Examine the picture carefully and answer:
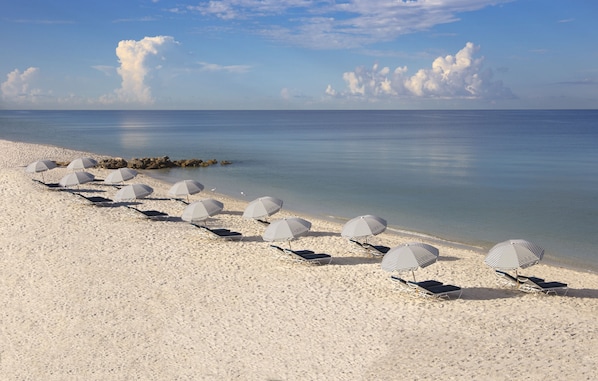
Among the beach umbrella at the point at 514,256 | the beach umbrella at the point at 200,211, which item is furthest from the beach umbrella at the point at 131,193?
the beach umbrella at the point at 514,256

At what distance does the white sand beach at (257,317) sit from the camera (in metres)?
11.8

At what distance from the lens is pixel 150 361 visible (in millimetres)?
12148

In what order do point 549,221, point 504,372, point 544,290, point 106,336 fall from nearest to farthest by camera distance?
point 504,372 < point 106,336 < point 544,290 < point 549,221

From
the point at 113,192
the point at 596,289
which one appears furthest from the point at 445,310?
the point at 113,192

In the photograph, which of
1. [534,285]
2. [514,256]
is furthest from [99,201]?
[534,285]

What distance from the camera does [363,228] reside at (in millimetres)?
18922

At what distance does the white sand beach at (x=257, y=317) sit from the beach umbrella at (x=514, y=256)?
3.46 ft

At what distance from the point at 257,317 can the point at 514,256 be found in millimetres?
7850

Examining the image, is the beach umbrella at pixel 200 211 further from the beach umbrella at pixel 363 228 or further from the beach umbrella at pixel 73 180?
the beach umbrella at pixel 73 180

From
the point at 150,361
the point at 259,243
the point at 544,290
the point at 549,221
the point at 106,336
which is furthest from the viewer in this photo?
the point at 549,221

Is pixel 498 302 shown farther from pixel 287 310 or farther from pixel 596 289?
pixel 287 310

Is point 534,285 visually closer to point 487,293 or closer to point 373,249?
point 487,293

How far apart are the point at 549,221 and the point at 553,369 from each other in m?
18.7

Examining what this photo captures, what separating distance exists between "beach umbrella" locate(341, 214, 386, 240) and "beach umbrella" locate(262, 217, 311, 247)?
5.08 ft
